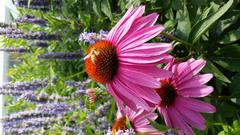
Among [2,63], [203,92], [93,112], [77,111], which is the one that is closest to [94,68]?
[203,92]

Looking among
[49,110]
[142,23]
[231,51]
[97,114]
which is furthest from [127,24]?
[49,110]

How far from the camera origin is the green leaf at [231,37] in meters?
0.77

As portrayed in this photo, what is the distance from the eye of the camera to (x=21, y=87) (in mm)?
1213

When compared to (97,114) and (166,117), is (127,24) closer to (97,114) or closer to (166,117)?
(166,117)

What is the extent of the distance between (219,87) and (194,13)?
18 cm

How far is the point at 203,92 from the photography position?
63 cm

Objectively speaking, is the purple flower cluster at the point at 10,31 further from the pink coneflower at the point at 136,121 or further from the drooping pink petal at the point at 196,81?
the drooping pink petal at the point at 196,81

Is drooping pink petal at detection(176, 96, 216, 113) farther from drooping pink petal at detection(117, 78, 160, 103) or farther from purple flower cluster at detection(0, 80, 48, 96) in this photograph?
purple flower cluster at detection(0, 80, 48, 96)

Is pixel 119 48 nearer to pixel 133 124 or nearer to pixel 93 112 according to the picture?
pixel 133 124

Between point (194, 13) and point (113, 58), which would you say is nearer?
point (113, 58)

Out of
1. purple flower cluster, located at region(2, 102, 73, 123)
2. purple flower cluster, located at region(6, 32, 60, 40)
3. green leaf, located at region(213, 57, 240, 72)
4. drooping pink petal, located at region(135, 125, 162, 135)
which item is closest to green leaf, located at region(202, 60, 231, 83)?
green leaf, located at region(213, 57, 240, 72)

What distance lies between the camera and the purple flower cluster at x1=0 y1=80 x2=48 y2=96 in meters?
1.21

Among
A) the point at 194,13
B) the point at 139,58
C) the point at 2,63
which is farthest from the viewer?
the point at 2,63

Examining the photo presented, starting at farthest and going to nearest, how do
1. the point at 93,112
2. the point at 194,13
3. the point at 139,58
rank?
1. the point at 93,112
2. the point at 194,13
3. the point at 139,58
